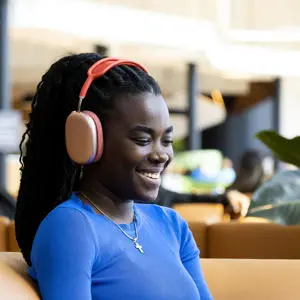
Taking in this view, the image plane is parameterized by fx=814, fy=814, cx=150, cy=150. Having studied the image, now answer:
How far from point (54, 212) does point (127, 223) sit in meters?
0.15

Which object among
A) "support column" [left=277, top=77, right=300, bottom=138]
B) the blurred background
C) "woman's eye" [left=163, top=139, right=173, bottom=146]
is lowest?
"support column" [left=277, top=77, right=300, bottom=138]

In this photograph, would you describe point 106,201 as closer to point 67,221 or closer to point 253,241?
point 67,221

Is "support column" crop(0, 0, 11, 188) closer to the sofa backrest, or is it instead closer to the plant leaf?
the sofa backrest

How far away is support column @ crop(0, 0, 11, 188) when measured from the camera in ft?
31.3

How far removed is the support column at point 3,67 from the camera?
9.55 metres

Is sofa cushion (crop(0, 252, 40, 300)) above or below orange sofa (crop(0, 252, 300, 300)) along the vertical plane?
above

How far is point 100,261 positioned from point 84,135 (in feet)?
0.65

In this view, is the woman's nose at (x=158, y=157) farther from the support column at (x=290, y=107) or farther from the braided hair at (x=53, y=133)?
the support column at (x=290, y=107)

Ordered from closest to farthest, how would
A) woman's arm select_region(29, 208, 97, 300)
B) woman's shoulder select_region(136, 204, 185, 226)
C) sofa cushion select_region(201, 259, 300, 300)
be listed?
woman's arm select_region(29, 208, 97, 300) → woman's shoulder select_region(136, 204, 185, 226) → sofa cushion select_region(201, 259, 300, 300)

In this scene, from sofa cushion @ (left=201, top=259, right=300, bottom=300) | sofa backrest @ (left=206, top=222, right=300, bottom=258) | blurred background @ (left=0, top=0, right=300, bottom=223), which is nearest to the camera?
sofa cushion @ (left=201, top=259, right=300, bottom=300)

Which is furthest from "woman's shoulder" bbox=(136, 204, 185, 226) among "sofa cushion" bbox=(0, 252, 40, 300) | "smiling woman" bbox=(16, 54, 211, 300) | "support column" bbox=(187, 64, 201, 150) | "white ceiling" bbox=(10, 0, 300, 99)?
"support column" bbox=(187, 64, 201, 150)

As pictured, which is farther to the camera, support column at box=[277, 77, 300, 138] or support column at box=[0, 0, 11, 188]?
support column at box=[277, 77, 300, 138]

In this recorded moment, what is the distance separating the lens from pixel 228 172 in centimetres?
1033

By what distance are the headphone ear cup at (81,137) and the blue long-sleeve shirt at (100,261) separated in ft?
0.26
